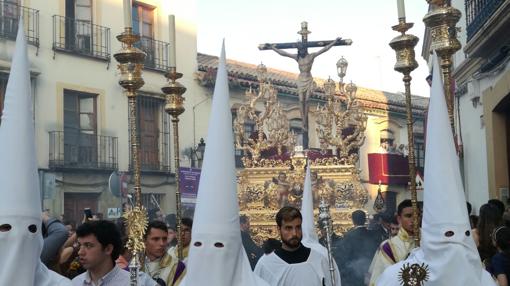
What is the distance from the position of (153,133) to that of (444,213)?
1347 cm

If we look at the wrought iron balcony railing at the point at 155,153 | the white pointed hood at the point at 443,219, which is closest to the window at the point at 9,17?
the wrought iron balcony railing at the point at 155,153

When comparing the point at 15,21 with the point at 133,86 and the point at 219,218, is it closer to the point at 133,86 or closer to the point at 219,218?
the point at 133,86

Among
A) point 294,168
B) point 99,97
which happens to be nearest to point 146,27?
point 99,97

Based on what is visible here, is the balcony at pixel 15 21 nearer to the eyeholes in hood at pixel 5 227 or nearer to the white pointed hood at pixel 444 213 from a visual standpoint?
the eyeholes in hood at pixel 5 227

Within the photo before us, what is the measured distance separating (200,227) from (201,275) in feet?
0.85

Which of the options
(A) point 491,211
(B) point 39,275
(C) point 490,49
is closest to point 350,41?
(C) point 490,49

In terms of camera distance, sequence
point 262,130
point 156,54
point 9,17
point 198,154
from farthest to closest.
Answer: point 156,54 → point 9,17 → point 198,154 → point 262,130

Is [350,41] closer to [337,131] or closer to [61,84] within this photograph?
[337,131]

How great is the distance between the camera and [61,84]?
53.5 ft

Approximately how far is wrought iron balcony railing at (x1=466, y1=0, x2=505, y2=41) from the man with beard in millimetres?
5640

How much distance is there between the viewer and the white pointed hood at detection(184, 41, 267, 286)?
13.2 feet

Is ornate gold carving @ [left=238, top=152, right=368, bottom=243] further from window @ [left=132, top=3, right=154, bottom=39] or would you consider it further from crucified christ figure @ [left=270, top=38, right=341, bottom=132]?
window @ [left=132, top=3, right=154, bottom=39]

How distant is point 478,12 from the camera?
37.1 ft

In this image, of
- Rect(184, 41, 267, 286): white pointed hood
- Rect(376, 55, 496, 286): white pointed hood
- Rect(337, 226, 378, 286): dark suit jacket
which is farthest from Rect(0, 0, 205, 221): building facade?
Rect(376, 55, 496, 286): white pointed hood
